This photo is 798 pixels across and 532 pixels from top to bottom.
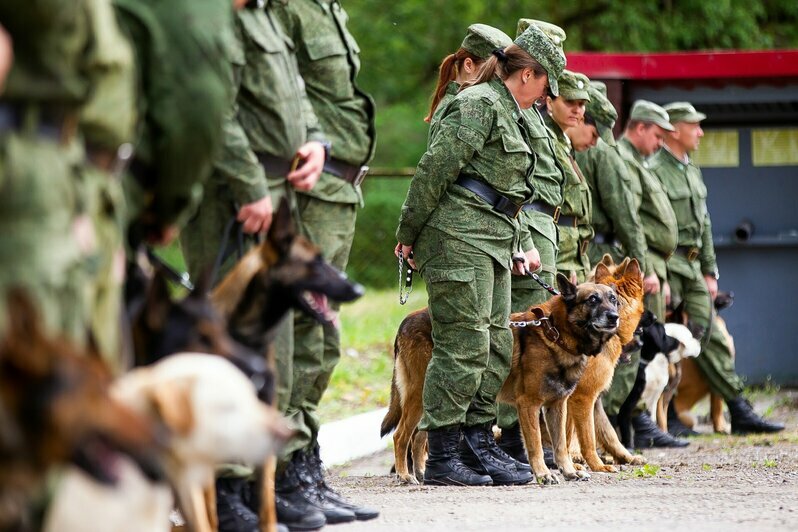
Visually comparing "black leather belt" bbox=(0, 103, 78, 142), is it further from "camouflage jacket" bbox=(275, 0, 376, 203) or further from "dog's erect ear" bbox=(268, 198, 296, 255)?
"camouflage jacket" bbox=(275, 0, 376, 203)

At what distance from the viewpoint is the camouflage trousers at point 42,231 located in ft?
12.1

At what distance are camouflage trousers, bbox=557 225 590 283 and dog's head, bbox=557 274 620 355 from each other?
1.05m

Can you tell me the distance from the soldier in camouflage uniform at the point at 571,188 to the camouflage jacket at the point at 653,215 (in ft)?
4.14

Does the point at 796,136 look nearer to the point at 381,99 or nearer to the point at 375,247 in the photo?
the point at 375,247

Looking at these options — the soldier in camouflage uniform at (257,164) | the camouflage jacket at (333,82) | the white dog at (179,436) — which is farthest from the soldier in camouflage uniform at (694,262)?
the white dog at (179,436)

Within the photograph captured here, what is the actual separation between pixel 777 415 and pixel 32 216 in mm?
11683

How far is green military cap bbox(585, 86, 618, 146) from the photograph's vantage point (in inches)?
460

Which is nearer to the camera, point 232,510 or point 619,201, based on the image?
point 232,510

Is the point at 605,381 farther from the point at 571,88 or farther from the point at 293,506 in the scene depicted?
the point at 293,506

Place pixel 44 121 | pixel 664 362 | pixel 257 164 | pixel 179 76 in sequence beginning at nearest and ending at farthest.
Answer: pixel 44 121 < pixel 179 76 < pixel 257 164 < pixel 664 362

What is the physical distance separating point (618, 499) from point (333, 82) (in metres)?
2.63

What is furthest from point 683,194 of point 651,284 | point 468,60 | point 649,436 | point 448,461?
point 448,461

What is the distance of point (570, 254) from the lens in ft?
35.3

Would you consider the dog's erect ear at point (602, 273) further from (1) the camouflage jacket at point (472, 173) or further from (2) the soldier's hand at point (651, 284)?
(1) the camouflage jacket at point (472, 173)
